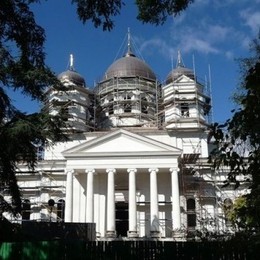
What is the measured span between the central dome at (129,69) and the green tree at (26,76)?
119 ft

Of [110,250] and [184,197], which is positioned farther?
[184,197]

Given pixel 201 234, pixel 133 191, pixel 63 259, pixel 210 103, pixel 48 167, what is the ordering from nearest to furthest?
pixel 201 234, pixel 63 259, pixel 133 191, pixel 48 167, pixel 210 103

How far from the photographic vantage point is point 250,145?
200 inches

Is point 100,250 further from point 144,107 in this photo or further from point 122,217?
point 144,107

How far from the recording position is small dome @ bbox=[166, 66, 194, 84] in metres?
51.1

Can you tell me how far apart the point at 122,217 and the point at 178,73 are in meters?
20.3

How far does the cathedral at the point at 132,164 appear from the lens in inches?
1475

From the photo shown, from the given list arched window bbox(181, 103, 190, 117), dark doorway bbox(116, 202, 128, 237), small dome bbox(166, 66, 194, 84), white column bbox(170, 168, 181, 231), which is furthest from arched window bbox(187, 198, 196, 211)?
small dome bbox(166, 66, 194, 84)

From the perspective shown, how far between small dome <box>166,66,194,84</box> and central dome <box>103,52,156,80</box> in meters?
3.67

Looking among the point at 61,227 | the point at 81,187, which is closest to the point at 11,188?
the point at 61,227

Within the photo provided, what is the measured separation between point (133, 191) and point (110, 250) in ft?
74.7

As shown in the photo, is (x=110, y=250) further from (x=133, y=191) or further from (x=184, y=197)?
(x=184, y=197)

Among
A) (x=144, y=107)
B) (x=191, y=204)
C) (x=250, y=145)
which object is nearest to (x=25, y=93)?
(x=250, y=145)

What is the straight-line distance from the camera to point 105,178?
41281 millimetres
